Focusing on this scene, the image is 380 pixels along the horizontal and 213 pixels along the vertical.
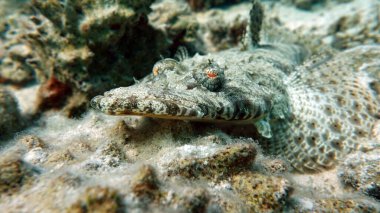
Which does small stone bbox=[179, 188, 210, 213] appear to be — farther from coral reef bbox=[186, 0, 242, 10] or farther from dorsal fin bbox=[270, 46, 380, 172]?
coral reef bbox=[186, 0, 242, 10]

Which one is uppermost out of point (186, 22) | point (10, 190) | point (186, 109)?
point (186, 22)

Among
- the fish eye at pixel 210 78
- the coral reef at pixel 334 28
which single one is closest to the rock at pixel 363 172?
the fish eye at pixel 210 78

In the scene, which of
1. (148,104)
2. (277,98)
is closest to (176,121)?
(148,104)

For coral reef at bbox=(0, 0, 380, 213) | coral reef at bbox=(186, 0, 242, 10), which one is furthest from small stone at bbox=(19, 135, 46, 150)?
coral reef at bbox=(186, 0, 242, 10)

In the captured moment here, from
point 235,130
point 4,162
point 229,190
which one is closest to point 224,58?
point 235,130

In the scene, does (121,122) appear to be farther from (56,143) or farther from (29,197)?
(29,197)

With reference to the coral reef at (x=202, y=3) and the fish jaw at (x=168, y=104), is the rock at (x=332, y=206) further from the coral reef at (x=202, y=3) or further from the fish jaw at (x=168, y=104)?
the coral reef at (x=202, y=3)
